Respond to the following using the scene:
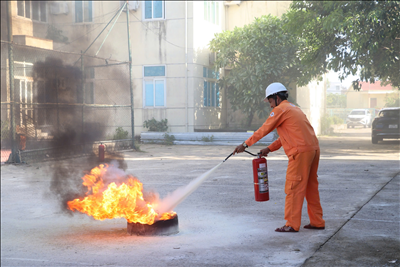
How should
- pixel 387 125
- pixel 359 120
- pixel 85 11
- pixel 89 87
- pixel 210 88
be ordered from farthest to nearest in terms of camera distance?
pixel 359 120 < pixel 210 88 < pixel 387 125 < pixel 85 11 < pixel 89 87

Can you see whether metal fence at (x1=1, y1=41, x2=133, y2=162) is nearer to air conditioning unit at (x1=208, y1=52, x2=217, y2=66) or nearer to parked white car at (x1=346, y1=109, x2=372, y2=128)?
air conditioning unit at (x1=208, y1=52, x2=217, y2=66)

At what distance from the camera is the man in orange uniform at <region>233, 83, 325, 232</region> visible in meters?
5.27

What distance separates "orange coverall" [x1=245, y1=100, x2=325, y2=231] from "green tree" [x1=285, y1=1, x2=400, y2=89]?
29.5 feet

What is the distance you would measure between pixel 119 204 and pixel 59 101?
364 inches

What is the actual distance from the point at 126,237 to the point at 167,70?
17.0 metres

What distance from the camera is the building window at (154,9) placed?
21531mm

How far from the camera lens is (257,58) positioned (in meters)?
20.9

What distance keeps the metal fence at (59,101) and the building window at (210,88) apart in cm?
442

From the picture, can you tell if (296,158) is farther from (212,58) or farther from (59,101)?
(212,58)

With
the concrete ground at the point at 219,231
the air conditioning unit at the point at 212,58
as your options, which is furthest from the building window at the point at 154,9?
the concrete ground at the point at 219,231

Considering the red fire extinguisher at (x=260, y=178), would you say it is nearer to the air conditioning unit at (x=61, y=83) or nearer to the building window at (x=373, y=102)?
the air conditioning unit at (x=61, y=83)

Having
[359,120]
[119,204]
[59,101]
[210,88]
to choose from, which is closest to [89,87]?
[59,101]

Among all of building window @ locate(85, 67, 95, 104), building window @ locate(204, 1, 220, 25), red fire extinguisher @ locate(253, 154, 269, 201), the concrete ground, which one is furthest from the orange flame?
building window @ locate(204, 1, 220, 25)

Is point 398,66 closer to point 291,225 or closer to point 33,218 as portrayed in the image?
point 291,225
